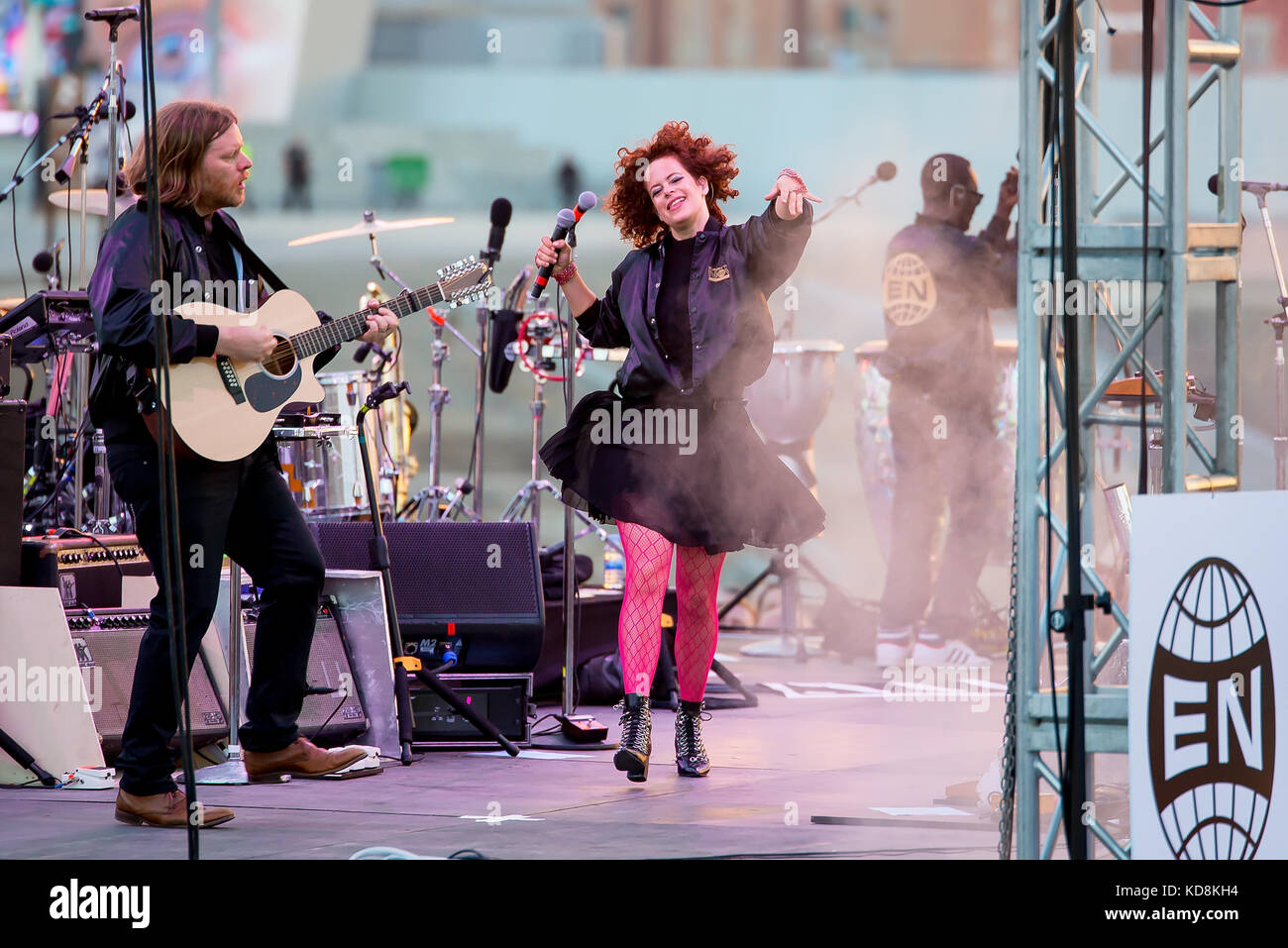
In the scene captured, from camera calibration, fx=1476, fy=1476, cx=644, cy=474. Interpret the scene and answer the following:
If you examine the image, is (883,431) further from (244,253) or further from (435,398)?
(244,253)

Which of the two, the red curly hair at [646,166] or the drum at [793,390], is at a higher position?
the red curly hair at [646,166]

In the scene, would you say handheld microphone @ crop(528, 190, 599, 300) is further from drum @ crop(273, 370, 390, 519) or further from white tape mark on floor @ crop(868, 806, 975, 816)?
drum @ crop(273, 370, 390, 519)

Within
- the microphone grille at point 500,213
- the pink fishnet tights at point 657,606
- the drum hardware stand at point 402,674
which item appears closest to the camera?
the pink fishnet tights at point 657,606

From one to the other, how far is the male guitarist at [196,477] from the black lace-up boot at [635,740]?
91cm

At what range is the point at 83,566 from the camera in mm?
5121

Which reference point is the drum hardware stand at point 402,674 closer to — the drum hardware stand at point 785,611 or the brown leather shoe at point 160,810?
the brown leather shoe at point 160,810

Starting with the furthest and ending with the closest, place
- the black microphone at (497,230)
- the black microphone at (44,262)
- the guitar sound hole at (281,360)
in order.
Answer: the black microphone at (44,262) → the black microphone at (497,230) → the guitar sound hole at (281,360)

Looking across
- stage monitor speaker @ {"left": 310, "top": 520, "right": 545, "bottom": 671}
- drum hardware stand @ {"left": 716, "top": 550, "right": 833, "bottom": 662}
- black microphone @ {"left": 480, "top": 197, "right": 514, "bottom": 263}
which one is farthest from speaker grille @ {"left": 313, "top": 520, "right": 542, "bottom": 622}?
drum hardware stand @ {"left": 716, "top": 550, "right": 833, "bottom": 662}

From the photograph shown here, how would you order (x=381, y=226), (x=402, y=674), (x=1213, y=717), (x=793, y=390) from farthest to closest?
(x=793, y=390) < (x=381, y=226) < (x=402, y=674) < (x=1213, y=717)

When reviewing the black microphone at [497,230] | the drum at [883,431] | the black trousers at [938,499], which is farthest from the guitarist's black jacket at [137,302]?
the drum at [883,431]

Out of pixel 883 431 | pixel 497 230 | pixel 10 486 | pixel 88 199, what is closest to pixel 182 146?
pixel 10 486

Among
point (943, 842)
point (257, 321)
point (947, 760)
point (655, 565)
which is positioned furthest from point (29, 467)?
point (943, 842)

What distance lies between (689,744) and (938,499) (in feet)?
11.9

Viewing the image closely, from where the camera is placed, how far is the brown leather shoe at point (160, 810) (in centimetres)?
365
